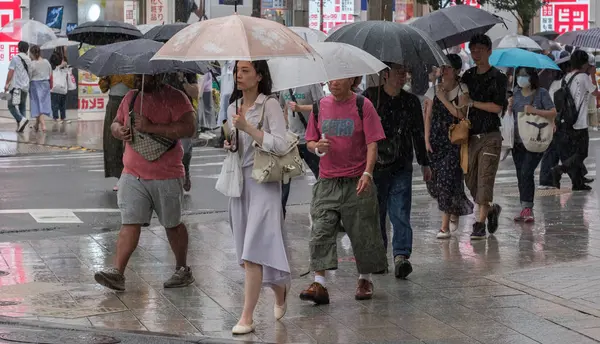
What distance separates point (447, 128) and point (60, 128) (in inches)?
721

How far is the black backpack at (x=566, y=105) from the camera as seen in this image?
1642 cm

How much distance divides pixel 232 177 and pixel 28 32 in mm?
20796

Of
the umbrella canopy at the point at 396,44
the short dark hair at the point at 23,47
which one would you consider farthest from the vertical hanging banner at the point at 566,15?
the umbrella canopy at the point at 396,44

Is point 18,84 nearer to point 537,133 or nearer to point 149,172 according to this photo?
point 537,133

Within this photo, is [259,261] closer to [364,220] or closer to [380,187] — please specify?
[364,220]

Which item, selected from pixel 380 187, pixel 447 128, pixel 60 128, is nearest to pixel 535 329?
pixel 380 187

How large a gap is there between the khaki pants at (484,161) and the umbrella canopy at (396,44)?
6.94 feet

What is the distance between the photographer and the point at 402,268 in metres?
9.75

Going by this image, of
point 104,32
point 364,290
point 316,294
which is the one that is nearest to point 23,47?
point 104,32

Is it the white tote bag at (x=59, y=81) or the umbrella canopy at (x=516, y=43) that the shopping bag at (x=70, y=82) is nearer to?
the white tote bag at (x=59, y=81)

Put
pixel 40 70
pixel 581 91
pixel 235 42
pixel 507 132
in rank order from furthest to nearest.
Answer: pixel 40 70 → pixel 581 91 → pixel 507 132 → pixel 235 42

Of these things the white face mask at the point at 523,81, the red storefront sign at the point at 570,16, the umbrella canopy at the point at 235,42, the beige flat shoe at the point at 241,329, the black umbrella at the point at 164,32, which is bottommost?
the beige flat shoe at the point at 241,329

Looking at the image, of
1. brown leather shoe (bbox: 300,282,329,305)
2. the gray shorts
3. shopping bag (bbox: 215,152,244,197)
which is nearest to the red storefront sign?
the gray shorts

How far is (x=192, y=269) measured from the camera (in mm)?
10273
